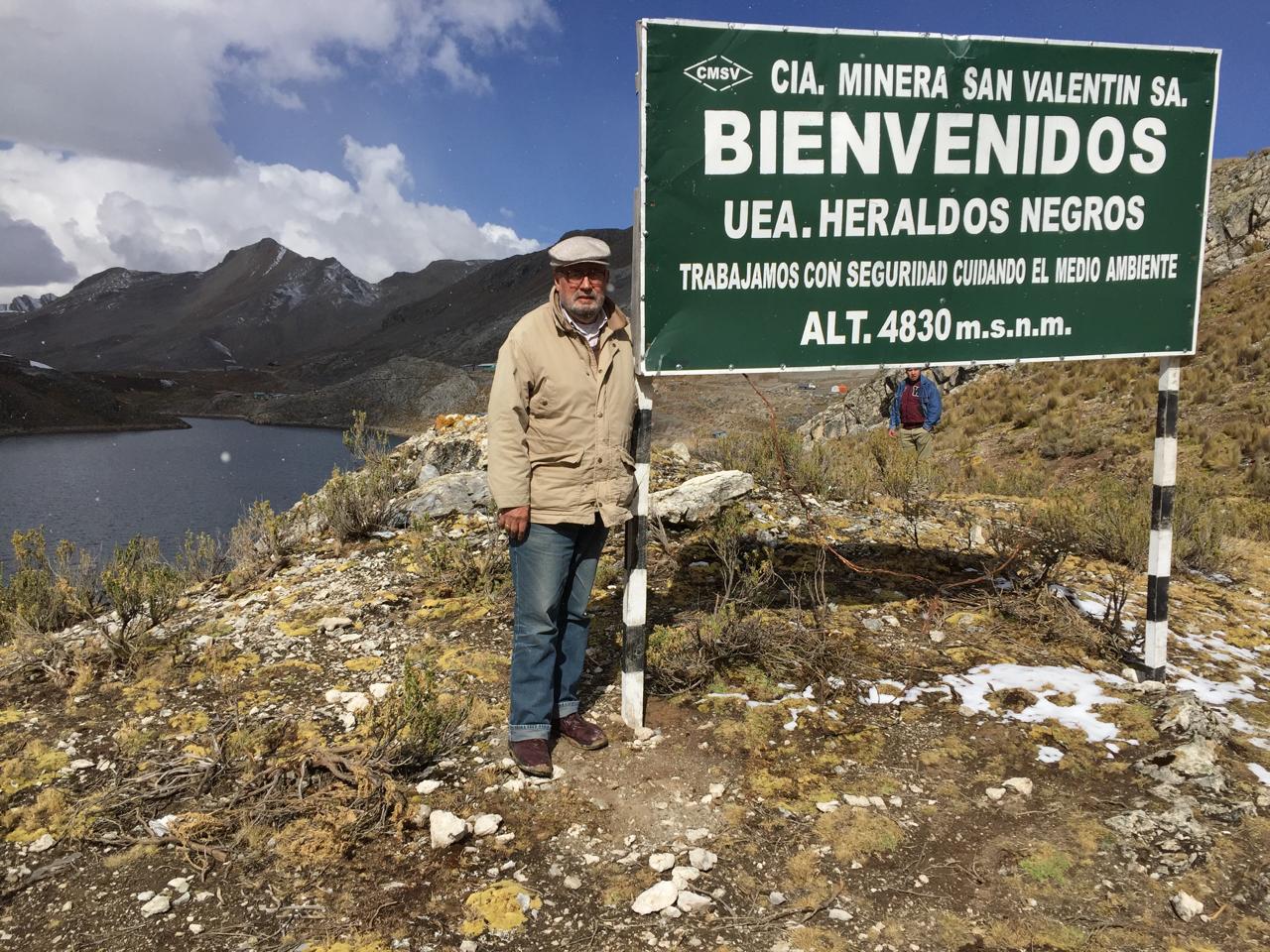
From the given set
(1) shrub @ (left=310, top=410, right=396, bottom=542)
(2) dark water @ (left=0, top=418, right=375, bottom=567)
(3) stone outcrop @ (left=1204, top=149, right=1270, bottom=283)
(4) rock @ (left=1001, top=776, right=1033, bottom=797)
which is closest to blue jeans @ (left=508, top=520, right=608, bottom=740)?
(4) rock @ (left=1001, top=776, right=1033, bottom=797)

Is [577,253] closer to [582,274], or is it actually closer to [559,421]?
[582,274]

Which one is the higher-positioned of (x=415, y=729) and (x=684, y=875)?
→ (x=415, y=729)

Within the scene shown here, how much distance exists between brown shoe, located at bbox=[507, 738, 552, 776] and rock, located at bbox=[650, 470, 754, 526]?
2.87m

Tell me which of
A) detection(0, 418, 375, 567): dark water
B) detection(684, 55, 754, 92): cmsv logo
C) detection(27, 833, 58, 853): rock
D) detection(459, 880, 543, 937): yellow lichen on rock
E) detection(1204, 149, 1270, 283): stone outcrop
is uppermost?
detection(1204, 149, 1270, 283): stone outcrop

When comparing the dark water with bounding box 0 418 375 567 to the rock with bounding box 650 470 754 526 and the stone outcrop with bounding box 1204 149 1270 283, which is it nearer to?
the rock with bounding box 650 470 754 526

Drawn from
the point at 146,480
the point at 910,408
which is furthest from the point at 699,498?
the point at 146,480

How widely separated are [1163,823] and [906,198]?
253 cm

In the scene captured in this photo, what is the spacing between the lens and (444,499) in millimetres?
6527

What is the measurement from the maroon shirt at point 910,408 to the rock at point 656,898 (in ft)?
26.4

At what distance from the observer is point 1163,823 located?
99.2 inches

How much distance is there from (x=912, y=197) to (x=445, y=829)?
308 cm

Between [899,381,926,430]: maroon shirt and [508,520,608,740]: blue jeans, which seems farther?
[899,381,926,430]: maroon shirt

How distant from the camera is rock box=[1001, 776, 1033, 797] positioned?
274cm

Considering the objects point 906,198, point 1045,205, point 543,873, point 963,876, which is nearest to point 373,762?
point 543,873
